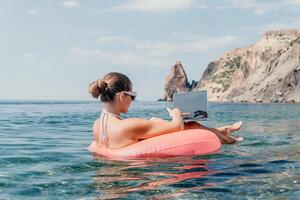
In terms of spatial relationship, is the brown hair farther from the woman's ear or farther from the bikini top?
the bikini top

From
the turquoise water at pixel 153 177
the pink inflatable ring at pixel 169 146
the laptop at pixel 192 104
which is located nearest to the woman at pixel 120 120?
the pink inflatable ring at pixel 169 146

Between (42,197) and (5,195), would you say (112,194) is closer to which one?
(42,197)

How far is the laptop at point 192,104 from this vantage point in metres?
9.63

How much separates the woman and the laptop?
1.23 feet

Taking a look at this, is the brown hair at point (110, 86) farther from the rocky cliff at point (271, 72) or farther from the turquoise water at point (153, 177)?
the rocky cliff at point (271, 72)

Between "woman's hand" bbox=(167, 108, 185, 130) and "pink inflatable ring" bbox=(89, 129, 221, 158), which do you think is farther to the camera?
"woman's hand" bbox=(167, 108, 185, 130)

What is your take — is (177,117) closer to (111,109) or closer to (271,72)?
(111,109)

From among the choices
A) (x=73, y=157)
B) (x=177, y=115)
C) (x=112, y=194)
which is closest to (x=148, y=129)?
(x=177, y=115)

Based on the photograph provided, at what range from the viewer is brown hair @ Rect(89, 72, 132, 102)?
8758mm

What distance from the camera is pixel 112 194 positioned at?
6000 mm

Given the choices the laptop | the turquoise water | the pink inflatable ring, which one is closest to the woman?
the pink inflatable ring

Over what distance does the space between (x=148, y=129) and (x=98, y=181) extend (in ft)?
7.08

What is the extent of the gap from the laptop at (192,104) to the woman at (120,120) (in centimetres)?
38

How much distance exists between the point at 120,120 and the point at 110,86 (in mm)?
678
